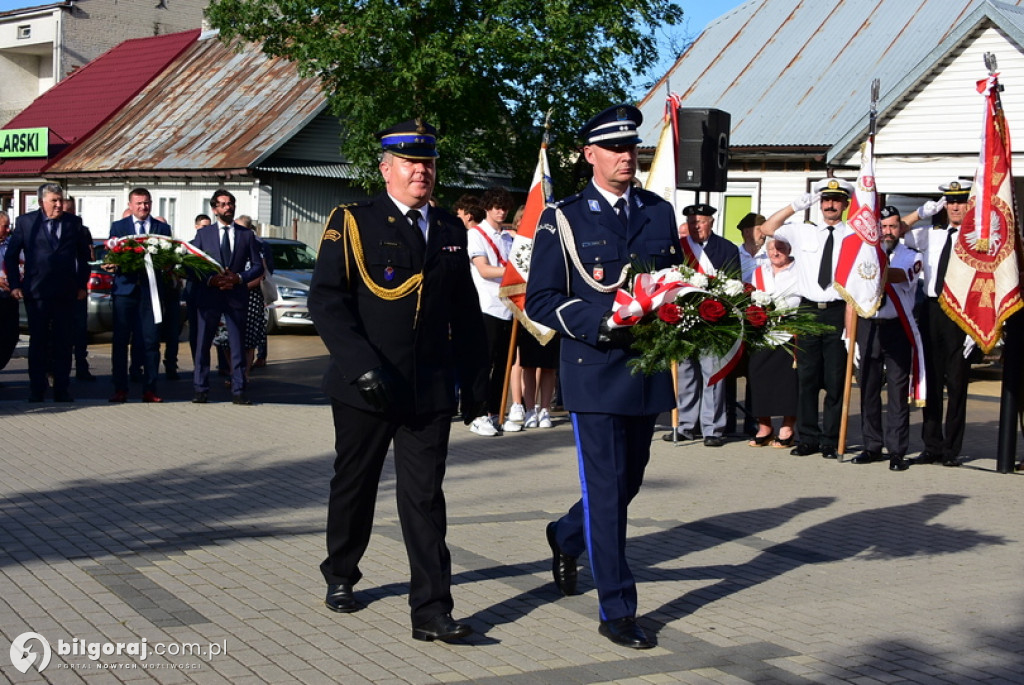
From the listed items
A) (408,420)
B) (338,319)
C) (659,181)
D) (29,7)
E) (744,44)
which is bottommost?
(408,420)

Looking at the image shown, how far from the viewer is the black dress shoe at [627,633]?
19.0ft

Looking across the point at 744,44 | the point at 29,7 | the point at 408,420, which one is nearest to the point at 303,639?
the point at 408,420

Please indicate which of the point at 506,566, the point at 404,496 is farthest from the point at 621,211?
the point at 506,566

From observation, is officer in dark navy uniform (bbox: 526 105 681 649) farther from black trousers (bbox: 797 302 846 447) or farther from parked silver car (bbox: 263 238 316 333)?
parked silver car (bbox: 263 238 316 333)

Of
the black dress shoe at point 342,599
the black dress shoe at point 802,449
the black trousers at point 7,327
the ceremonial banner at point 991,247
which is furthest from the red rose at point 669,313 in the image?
the black trousers at point 7,327

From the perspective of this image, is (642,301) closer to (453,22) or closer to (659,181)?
(659,181)

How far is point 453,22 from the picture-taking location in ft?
88.3

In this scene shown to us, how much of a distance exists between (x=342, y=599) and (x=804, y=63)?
21424 mm

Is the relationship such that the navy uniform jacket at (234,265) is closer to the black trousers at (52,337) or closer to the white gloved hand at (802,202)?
the black trousers at (52,337)

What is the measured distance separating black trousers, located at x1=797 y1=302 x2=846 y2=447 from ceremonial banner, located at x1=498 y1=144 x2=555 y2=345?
236cm

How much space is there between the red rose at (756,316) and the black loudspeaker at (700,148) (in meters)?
6.90

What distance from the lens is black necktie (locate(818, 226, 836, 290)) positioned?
36.9 ft

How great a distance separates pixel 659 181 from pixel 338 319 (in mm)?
5537

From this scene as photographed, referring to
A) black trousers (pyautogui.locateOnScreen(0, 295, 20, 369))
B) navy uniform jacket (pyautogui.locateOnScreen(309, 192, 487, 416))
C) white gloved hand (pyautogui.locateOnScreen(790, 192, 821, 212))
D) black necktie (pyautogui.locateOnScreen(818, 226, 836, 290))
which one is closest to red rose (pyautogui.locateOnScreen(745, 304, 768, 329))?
navy uniform jacket (pyautogui.locateOnScreen(309, 192, 487, 416))
